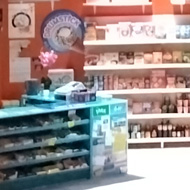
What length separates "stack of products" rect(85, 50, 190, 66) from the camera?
649 centimetres

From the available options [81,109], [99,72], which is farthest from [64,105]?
[99,72]

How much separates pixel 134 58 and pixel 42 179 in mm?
2253

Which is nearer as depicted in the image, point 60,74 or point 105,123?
point 105,123

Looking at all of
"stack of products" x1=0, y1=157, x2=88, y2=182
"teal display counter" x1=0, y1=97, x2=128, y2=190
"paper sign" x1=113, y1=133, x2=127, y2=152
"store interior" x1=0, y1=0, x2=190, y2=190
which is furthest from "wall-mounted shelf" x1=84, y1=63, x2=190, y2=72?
"stack of products" x1=0, y1=157, x2=88, y2=182

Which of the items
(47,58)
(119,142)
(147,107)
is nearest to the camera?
(119,142)

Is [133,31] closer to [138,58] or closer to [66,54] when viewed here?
[138,58]

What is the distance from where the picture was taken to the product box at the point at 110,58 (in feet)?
21.3

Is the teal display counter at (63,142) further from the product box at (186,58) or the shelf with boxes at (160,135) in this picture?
the product box at (186,58)

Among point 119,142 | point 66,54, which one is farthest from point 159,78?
point 119,142

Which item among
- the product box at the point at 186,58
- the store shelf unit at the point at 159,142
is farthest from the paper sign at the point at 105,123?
the product box at the point at 186,58

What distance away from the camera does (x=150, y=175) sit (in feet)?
17.2

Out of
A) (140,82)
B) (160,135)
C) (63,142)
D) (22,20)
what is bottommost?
(160,135)

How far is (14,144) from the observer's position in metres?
4.67

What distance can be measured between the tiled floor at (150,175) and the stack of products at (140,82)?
809 millimetres
